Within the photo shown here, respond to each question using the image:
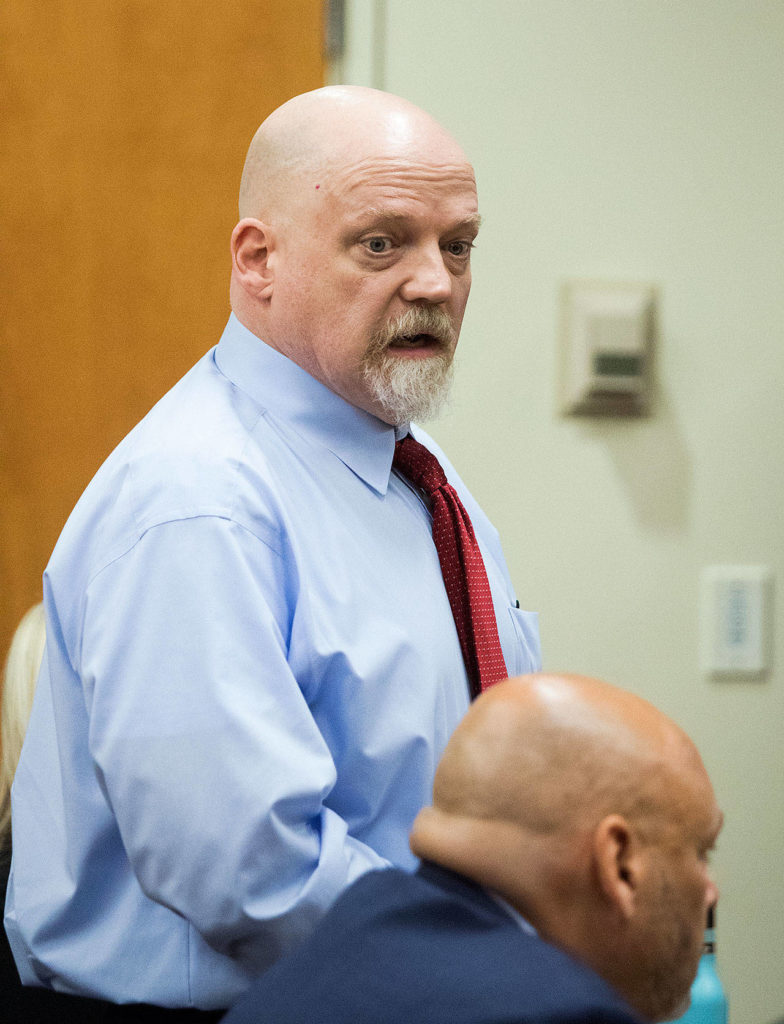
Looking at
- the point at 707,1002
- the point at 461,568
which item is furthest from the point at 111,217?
the point at 707,1002

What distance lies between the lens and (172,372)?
187 cm

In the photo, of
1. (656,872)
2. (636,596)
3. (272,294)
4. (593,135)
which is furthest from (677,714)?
(656,872)

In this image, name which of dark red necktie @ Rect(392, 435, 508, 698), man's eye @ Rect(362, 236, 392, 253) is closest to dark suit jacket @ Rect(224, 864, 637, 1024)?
dark red necktie @ Rect(392, 435, 508, 698)

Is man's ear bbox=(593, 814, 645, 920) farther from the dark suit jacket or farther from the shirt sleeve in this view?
the shirt sleeve

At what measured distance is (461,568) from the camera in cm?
122

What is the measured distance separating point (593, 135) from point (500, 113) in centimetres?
16

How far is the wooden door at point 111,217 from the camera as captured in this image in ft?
5.98

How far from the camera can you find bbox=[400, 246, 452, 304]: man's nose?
1.16m

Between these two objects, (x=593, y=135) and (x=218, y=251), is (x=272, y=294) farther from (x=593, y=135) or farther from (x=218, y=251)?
(x=593, y=135)

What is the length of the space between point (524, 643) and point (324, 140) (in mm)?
589

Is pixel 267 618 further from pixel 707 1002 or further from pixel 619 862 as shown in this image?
pixel 707 1002

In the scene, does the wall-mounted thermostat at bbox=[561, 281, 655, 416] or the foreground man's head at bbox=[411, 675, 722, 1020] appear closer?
the foreground man's head at bbox=[411, 675, 722, 1020]

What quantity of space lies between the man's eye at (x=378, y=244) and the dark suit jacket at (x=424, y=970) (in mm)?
637

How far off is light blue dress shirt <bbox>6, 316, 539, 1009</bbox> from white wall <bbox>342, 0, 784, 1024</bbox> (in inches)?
28.5
